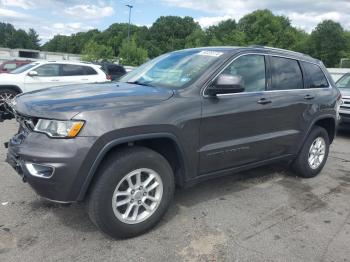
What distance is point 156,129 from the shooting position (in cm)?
348

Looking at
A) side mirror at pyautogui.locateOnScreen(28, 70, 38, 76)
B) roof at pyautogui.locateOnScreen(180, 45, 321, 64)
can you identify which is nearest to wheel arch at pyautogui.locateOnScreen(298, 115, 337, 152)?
roof at pyautogui.locateOnScreen(180, 45, 321, 64)

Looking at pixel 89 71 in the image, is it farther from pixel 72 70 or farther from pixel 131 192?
pixel 131 192

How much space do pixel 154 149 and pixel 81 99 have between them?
871 mm

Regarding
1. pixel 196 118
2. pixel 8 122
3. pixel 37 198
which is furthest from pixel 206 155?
pixel 8 122

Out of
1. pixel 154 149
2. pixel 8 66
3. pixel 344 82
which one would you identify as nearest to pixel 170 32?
pixel 8 66

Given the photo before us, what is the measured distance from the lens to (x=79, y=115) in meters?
3.12

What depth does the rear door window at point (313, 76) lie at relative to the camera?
17.7ft

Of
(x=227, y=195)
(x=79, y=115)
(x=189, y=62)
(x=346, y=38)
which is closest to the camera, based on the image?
(x=79, y=115)

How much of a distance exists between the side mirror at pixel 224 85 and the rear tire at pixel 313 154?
A: 6.59 feet

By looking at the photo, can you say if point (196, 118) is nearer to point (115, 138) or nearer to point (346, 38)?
point (115, 138)

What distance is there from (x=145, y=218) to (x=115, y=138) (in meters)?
0.86

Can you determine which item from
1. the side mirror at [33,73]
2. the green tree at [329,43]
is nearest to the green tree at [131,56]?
the side mirror at [33,73]

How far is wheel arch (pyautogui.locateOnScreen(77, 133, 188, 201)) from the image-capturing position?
3182mm

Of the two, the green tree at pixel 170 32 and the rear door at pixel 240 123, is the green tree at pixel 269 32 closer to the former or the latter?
the green tree at pixel 170 32
